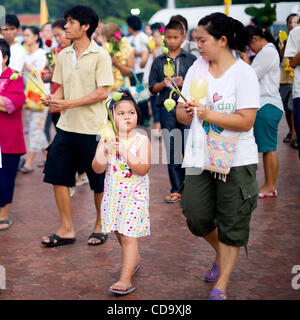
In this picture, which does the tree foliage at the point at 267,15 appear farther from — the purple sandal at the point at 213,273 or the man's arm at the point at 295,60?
the purple sandal at the point at 213,273

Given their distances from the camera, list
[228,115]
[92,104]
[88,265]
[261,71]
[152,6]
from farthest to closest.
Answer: [152,6] → [261,71] → [92,104] → [88,265] → [228,115]

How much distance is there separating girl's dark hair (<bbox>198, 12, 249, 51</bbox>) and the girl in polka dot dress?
822 millimetres

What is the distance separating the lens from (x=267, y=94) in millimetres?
6594

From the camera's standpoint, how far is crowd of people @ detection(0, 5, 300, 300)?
3820 mm

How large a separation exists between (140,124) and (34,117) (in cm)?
376

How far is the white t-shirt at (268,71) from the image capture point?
21.2 feet

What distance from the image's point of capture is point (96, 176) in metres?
5.24

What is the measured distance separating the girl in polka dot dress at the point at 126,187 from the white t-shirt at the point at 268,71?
A: 9.01 feet

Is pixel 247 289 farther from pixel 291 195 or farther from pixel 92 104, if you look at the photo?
pixel 291 195

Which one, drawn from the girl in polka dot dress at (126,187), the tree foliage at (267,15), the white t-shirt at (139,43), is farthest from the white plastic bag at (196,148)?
the tree foliage at (267,15)

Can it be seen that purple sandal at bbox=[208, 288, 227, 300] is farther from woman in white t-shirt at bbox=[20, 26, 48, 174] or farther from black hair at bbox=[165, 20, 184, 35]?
woman in white t-shirt at bbox=[20, 26, 48, 174]
